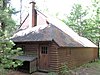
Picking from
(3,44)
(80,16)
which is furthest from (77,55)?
(80,16)

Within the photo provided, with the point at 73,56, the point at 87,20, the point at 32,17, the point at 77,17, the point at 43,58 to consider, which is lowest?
the point at 73,56

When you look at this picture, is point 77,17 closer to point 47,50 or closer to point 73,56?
point 73,56

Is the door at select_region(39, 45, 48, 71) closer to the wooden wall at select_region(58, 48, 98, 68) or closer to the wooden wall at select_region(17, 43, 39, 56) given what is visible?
the wooden wall at select_region(17, 43, 39, 56)

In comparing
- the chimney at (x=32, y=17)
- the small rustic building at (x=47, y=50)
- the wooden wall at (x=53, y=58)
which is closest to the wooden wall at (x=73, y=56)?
the small rustic building at (x=47, y=50)

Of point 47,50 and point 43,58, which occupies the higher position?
point 47,50

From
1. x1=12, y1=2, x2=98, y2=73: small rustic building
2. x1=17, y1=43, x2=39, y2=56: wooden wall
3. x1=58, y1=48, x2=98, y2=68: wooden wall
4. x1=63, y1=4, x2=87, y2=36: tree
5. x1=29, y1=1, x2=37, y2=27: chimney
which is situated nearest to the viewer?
x1=12, y1=2, x2=98, y2=73: small rustic building

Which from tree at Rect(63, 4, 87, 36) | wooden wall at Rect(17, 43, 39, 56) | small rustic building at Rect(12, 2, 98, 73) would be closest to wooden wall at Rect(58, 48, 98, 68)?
small rustic building at Rect(12, 2, 98, 73)

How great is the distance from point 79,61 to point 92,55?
6.80 m

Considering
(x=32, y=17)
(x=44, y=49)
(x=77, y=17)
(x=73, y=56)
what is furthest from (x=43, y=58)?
(x=77, y=17)

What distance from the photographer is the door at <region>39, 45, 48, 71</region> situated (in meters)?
17.3

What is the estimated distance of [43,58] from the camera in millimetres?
17469

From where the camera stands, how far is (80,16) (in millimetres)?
38000

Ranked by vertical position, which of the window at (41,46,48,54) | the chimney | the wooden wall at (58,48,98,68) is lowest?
the wooden wall at (58,48,98,68)

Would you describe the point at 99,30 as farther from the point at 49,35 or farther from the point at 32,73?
the point at 32,73
